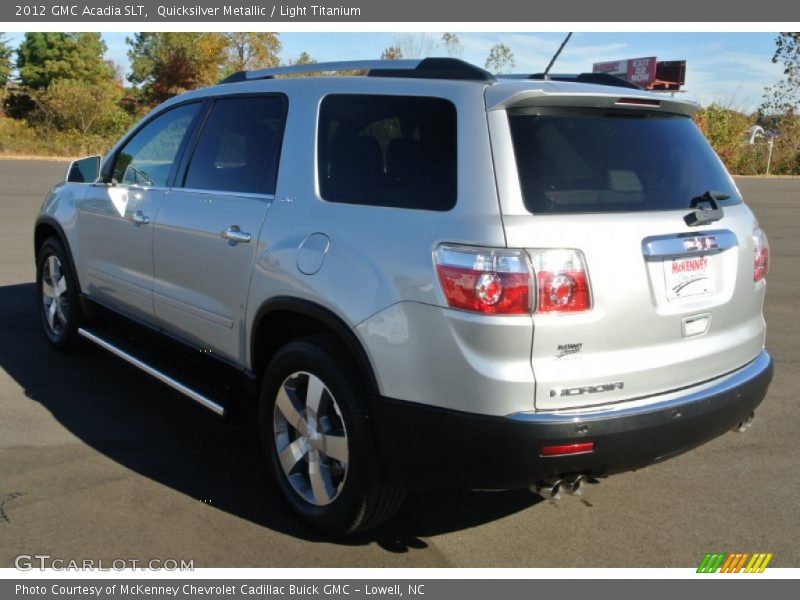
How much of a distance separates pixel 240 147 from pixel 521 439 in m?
2.25

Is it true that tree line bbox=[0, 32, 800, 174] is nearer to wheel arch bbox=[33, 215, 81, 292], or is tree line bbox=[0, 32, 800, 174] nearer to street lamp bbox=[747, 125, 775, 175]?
street lamp bbox=[747, 125, 775, 175]

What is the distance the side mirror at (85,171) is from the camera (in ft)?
18.0

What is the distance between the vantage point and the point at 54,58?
50375 mm

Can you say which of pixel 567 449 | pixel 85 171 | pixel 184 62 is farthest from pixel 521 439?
pixel 184 62

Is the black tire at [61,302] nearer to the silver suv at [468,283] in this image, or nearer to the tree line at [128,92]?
the silver suv at [468,283]

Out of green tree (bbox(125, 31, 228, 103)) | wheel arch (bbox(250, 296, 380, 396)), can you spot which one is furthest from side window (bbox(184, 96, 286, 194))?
green tree (bbox(125, 31, 228, 103))

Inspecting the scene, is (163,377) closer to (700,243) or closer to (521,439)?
(521,439)

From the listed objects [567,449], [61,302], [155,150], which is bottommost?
[61,302]

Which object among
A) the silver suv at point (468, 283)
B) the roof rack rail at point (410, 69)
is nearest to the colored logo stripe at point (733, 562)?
the silver suv at point (468, 283)

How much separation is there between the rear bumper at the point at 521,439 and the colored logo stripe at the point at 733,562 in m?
0.54

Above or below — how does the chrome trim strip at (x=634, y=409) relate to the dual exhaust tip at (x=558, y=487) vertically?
above

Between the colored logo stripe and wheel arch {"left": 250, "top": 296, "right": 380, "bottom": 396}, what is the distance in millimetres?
1591

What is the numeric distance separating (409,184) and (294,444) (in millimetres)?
1314

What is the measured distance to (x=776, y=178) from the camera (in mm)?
32031
